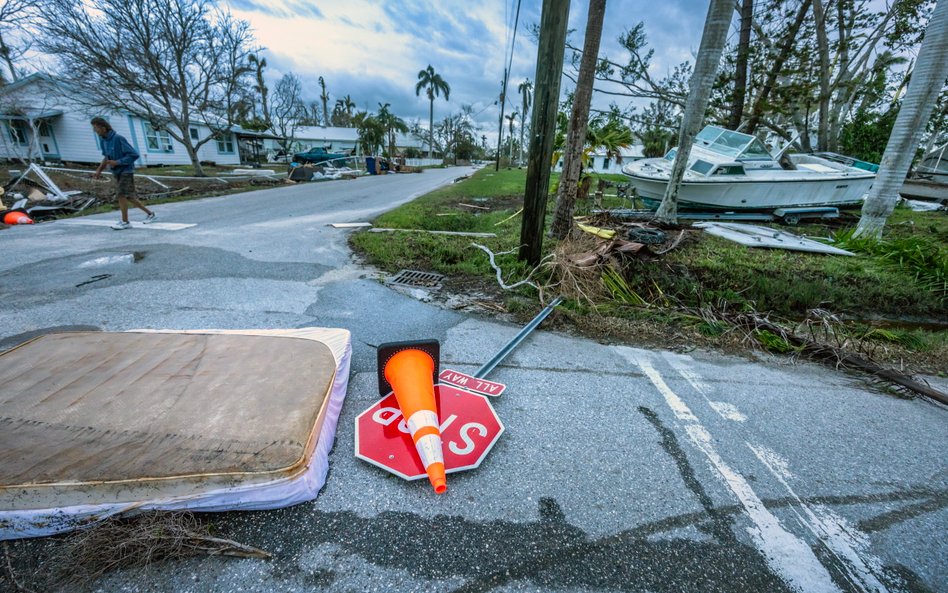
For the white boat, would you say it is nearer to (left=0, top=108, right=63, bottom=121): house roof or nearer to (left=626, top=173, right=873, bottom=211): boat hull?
(left=626, top=173, right=873, bottom=211): boat hull

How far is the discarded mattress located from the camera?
134 centimetres

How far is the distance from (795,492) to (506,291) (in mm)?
2929

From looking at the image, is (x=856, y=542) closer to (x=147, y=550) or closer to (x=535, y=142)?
(x=147, y=550)

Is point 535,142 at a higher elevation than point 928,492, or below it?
higher

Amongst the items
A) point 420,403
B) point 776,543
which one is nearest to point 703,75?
point 776,543

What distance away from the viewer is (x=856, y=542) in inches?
57.9

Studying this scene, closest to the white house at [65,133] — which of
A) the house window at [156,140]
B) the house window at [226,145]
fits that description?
the house window at [156,140]

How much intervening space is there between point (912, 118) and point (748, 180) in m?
2.64

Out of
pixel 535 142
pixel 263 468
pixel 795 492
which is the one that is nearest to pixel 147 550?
pixel 263 468

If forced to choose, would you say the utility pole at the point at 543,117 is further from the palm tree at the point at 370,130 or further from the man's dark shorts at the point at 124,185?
the palm tree at the point at 370,130

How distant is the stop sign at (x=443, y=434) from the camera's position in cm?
172

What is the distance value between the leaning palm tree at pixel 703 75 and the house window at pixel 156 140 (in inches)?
1038

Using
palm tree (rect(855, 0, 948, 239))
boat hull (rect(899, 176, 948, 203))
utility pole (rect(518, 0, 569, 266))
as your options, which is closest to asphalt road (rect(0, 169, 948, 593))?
utility pole (rect(518, 0, 569, 266))

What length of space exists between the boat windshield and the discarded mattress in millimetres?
10750
